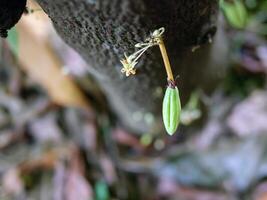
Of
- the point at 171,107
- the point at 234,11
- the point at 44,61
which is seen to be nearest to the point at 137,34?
the point at 171,107

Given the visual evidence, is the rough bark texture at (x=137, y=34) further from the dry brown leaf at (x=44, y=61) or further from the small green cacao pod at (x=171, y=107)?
the dry brown leaf at (x=44, y=61)

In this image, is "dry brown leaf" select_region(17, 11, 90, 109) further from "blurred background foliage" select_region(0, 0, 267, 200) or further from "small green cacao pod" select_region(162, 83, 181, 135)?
"small green cacao pod" select_region(162, 83, 181, 135)

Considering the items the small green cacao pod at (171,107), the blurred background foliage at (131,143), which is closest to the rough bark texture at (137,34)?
the small green cacao pod at (171,107)

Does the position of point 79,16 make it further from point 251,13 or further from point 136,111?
point 251,13

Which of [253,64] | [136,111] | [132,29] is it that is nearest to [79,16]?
[132,29]

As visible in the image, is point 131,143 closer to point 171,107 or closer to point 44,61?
point 44,61
